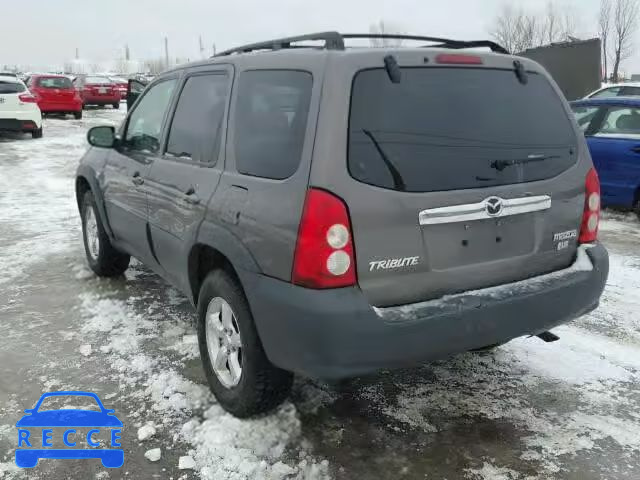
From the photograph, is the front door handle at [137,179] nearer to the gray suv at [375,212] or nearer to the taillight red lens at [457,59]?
the gray suv at [375,212]

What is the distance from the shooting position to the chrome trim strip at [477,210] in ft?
8.48

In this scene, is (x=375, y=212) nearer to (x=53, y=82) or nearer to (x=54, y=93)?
(x=54, y=93)

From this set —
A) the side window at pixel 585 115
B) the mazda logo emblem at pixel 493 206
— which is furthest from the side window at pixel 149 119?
the side window at pixel 585 115

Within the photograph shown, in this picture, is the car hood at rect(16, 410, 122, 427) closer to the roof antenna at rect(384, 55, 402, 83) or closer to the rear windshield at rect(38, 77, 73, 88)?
the roof antenna at rect(384, 55, 402, 83)

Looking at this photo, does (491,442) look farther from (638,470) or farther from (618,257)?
(618,257)

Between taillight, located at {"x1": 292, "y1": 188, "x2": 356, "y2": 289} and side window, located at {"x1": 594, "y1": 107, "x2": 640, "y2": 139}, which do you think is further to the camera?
side window, located at {"x1": 594, "y1": 107, "x2": 640, "y2": 139}

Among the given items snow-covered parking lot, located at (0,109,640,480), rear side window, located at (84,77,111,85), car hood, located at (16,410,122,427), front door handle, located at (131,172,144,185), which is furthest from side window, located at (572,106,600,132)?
rear side window, located at (84,77,111,85)

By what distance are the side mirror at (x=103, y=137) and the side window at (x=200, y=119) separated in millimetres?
Result: 999

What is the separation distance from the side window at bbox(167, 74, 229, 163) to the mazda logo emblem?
1.40 m

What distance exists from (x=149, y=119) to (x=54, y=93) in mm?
19420

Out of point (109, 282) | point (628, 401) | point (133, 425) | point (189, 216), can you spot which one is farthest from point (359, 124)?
point (109, 282)

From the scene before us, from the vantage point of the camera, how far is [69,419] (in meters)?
3.19

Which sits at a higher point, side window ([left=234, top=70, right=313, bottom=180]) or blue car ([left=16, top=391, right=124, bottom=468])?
side window ([left=234, top=70, right=313, bottom=180])

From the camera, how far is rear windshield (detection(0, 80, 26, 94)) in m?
15.4
